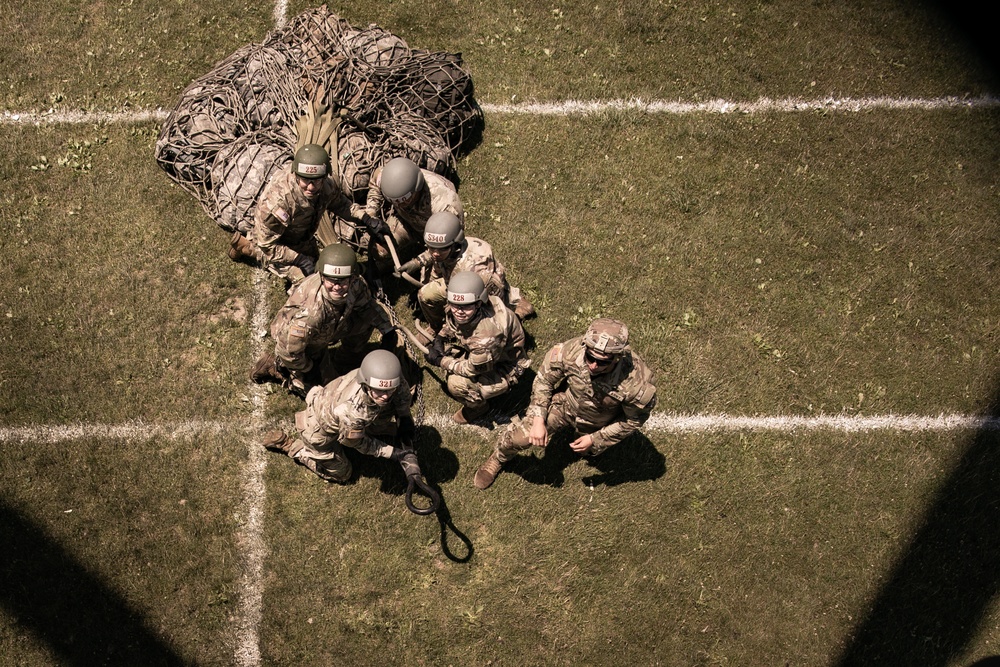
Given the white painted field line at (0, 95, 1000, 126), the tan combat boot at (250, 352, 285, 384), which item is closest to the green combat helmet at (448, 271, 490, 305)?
the tan combat boot at (250, 352, 285, 384)

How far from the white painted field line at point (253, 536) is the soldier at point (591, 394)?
9.53ft

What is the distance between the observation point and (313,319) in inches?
294

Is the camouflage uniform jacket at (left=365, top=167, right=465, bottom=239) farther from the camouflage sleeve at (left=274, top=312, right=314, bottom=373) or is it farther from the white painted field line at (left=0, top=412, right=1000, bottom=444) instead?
the white painted field line at (left=0, top=412, right=1000, bottom=444)

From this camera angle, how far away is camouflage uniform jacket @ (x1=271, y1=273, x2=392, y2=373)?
746 cm

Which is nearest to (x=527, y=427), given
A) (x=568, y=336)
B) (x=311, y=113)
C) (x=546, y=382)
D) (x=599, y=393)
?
(x=546, y=382)

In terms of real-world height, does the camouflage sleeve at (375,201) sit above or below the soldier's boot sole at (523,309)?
above

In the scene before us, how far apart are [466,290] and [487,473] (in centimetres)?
264

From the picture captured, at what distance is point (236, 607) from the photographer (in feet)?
26.1

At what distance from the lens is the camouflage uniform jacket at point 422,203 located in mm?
8211

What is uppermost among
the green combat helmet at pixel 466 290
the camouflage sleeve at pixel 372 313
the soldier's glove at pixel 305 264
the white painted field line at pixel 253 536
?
the green combat helmet at pixel 466 290

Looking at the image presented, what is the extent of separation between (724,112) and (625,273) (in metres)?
3.09

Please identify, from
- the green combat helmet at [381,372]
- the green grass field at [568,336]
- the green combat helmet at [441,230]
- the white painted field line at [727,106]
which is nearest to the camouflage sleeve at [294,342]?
the green grass field at [568,336]

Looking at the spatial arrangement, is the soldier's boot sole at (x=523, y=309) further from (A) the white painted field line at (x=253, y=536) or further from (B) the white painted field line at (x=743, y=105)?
(A) the white painted field line at (x=253, y=536)

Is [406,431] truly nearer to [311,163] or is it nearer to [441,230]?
[441,230]
